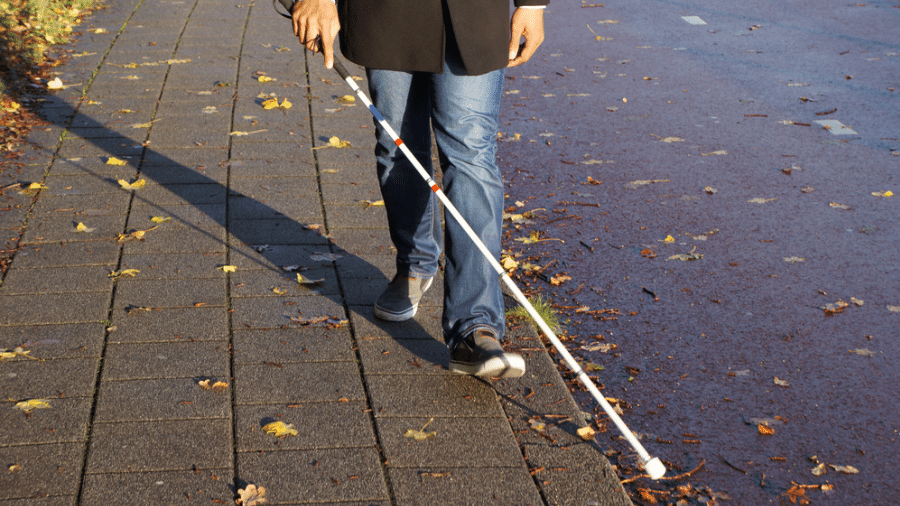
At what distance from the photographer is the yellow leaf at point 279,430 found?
275cm

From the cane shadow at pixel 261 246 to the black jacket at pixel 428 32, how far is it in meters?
1.09

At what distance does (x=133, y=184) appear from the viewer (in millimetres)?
4652

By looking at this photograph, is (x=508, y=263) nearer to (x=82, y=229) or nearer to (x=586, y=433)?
(x=586, y=433)

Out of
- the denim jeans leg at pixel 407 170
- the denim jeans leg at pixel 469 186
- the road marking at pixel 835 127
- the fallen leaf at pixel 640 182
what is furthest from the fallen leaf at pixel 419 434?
the road marking at pixel 835 127

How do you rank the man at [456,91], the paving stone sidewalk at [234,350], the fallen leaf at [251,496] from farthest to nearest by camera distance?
the man at [456,91] < the paving stone sidewalk at [234,350] < the fallen leaf at [251,496]

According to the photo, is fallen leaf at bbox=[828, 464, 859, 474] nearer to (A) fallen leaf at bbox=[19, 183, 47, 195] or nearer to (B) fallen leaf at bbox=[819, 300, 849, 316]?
(B) fallen leaf at bbox=[819, 300, 849, 316]

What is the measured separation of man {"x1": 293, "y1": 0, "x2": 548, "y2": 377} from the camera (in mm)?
2859

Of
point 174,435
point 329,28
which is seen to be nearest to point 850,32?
point 329,28

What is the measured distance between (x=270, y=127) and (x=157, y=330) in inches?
102

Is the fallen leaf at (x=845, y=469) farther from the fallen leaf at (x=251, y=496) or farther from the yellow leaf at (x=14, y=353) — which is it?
the yellow leaf at (x=14, y=353)

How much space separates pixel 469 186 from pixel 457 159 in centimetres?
10

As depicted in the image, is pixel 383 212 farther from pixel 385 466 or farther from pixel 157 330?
pixel 385 466

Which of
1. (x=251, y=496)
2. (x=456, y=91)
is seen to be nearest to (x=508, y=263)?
(x=456, y=91)

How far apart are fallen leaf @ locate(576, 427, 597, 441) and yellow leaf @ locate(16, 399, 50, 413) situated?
1789 millimetres
